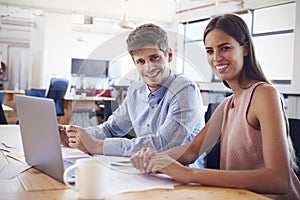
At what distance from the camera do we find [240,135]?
132 cm

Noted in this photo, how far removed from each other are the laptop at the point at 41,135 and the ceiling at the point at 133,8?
21.2ft

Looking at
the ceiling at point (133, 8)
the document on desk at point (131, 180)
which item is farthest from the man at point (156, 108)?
the ceiling at point (133, 8)

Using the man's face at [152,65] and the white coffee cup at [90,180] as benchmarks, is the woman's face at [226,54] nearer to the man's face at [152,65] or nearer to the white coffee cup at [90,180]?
the man's face at [152,65]

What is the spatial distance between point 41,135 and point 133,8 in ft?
25.1

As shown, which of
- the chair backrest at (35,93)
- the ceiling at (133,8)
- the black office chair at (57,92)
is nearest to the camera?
the chair backrest at (35,93)

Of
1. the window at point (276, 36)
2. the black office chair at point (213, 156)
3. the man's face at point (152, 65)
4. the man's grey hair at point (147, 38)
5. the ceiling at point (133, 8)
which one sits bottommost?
the black office chair at point (213, 156)

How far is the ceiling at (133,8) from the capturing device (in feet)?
24.9

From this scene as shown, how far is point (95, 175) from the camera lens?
36.0 inches

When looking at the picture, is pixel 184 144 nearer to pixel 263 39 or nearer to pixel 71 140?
pixel 71 140

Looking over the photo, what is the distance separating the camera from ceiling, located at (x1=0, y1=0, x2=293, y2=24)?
24.9 ft

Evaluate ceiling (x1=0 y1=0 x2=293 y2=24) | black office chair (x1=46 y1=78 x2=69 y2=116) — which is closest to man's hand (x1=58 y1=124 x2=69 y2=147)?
black office chair (x1=46 y1=78 x2=69 y2=116)

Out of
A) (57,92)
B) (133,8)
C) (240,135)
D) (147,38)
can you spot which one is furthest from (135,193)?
(133,8)

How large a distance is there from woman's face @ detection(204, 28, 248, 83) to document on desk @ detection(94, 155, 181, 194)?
1.48 ft

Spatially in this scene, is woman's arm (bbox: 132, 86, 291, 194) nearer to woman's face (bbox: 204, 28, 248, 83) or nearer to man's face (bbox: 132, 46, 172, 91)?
woman's face (bbox: 204, 28, 248, 83)
